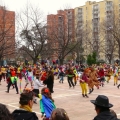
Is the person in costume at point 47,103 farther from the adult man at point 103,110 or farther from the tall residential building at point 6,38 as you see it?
the tall residential building at point 6,38

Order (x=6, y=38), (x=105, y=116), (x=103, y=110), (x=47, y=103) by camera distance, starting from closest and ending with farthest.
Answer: (x=105, y=116) → (x=103, y=110) → (x=47, y=103) → (x=6, y=38)

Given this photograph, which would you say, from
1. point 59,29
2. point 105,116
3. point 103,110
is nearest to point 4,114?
point 105,116

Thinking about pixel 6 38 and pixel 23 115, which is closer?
pixel 23 115

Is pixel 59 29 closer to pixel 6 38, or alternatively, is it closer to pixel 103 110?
pixel 6 38

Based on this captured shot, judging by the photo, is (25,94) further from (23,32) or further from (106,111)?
(23,32)

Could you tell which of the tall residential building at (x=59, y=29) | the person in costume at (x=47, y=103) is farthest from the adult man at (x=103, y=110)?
the tall residential building at (x=59, y=29)

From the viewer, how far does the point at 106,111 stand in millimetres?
4203

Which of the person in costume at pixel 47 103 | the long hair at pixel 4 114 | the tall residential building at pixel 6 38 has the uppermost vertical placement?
the tall residential building at pixel 6 38

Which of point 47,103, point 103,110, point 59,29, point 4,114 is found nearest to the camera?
point 4,114

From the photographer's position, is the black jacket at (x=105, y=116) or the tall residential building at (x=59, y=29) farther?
the tall residential building at (x=59, y=29)

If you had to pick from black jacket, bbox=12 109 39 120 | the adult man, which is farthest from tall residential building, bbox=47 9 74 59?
black jacket, bbox=12 109 39 120

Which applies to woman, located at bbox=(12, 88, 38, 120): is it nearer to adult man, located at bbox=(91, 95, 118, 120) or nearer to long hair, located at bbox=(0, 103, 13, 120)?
adult man, located at bbox=(91, 95, 118, 120)

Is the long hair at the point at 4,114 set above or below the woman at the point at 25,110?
above

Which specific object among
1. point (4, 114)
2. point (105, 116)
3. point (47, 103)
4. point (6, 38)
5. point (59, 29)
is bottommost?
point (47, 103)
